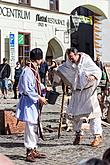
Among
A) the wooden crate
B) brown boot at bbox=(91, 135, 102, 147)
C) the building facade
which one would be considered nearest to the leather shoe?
brown boot at bbox=(91, 135, 102, 147)

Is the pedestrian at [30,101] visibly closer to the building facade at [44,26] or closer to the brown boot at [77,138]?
the brown boot at [77,138]

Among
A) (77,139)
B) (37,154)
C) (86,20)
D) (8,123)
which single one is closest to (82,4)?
(86,20)

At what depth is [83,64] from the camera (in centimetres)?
867

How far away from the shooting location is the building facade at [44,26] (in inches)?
1109

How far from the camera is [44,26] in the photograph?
31.2m

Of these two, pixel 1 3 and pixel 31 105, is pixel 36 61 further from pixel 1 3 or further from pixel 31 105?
pixel 1 3

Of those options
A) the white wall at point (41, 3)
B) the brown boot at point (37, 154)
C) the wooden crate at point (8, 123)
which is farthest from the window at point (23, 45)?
the brown boot at point (37, 154)

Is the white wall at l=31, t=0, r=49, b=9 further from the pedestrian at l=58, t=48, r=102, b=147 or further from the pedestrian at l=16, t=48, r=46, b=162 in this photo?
the pedestrian at l=16, t=48, r=46, b=162

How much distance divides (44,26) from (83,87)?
2288cm

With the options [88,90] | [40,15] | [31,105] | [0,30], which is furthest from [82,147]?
[40,15]

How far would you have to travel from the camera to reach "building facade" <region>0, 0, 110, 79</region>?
2816 centimetres

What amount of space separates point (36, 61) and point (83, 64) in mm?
1262

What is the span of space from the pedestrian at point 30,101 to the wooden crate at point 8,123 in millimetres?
2522

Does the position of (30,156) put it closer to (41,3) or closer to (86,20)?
(41,3)
